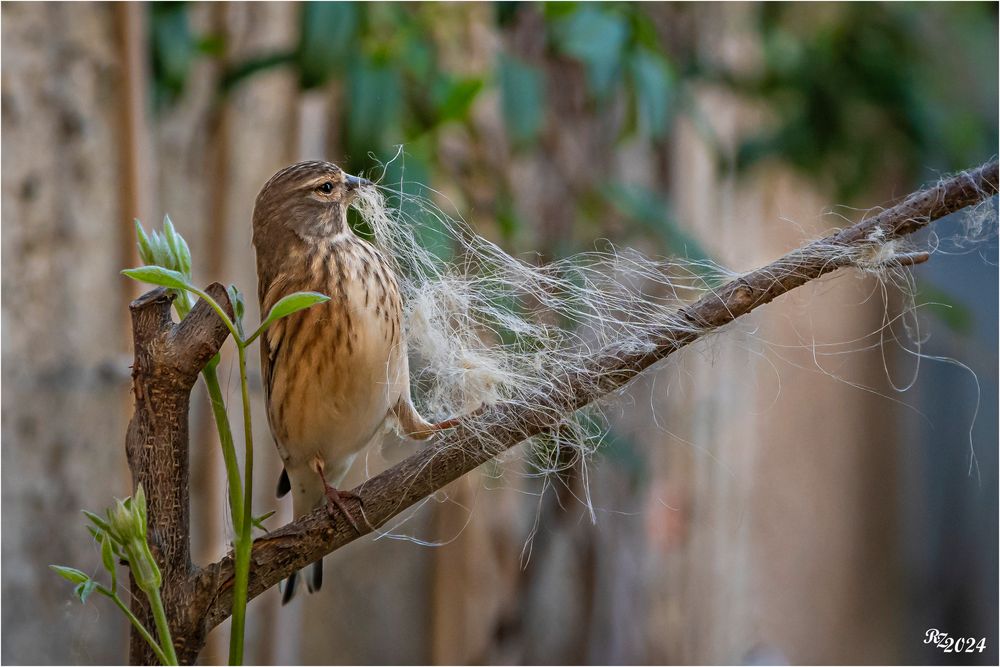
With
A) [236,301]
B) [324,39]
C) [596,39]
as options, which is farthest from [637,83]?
[236,301]

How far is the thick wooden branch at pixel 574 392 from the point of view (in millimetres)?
722

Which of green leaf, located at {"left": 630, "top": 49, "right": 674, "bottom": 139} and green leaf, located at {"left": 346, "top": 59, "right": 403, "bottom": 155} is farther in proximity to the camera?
green leaf, located at {"left": 630, "top": 49, "right": 674, "bottom": 139}

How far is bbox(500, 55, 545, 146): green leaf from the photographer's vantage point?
182 centimetres

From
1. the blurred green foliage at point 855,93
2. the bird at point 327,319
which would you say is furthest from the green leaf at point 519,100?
the blurred green foliage at point 855,93

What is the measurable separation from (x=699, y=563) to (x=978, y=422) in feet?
5.49

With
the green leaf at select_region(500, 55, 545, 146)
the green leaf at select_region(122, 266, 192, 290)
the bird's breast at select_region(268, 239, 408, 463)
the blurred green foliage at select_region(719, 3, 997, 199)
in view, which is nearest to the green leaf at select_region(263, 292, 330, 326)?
the green leaf at select_region(122, 266, 192, 290)

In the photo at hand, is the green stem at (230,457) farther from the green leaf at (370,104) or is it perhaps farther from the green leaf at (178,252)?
the green leaf at (370,104)

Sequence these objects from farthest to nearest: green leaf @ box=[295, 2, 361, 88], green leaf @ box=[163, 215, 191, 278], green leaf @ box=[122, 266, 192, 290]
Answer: green leaf @ box=[295, 2, 361, 88], green leaf @ box=[163, 215, 191, 278], green leaf @ box=[122, 266, 192, 290]

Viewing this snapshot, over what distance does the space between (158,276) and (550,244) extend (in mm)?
1744

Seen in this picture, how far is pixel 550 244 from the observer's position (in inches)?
91.8

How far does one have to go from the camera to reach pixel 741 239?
10.7 feet

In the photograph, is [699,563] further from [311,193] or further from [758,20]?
[311,193]

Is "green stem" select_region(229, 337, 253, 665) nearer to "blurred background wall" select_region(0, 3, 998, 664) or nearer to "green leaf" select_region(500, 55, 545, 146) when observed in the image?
"blurred background wall" select_region(0, 3, 998, 664)

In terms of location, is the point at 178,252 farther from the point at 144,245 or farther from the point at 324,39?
the point at 324,39
